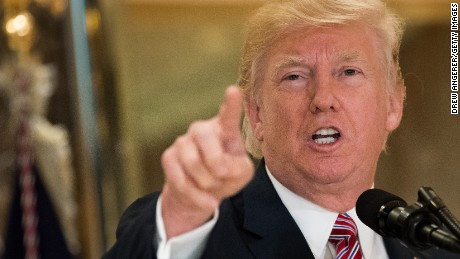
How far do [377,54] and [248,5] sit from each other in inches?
39.7

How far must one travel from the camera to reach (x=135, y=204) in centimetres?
141

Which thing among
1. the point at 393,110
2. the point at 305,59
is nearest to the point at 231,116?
the point at 305,59

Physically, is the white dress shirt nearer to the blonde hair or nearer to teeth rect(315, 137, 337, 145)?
teeth rect(315, 137, 337, 145)

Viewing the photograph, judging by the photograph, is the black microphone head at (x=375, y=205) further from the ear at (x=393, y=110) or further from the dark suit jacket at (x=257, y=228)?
the ear at (x=393, y=110)

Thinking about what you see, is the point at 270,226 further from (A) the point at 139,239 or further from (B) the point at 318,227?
(A) the point at 139,239

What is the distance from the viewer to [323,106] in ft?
5.09

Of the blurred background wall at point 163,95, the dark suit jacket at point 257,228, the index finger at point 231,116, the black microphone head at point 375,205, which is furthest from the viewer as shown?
the blurred background wall at point 163,95

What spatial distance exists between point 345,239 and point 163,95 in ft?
3.93

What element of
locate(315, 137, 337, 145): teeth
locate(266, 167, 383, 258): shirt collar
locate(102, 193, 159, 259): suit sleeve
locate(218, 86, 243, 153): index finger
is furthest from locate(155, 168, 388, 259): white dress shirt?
locate(218, 86, 243, 153): index finger

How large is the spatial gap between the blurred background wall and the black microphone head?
1.28 metres

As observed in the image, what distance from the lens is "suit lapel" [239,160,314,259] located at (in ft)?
4.92

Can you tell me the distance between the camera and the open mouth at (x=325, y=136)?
157 centimetres

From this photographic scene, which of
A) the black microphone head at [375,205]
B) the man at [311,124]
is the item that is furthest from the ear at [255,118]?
the black microphone head at [375,205]

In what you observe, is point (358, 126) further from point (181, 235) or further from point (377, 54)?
point (181, 235)
